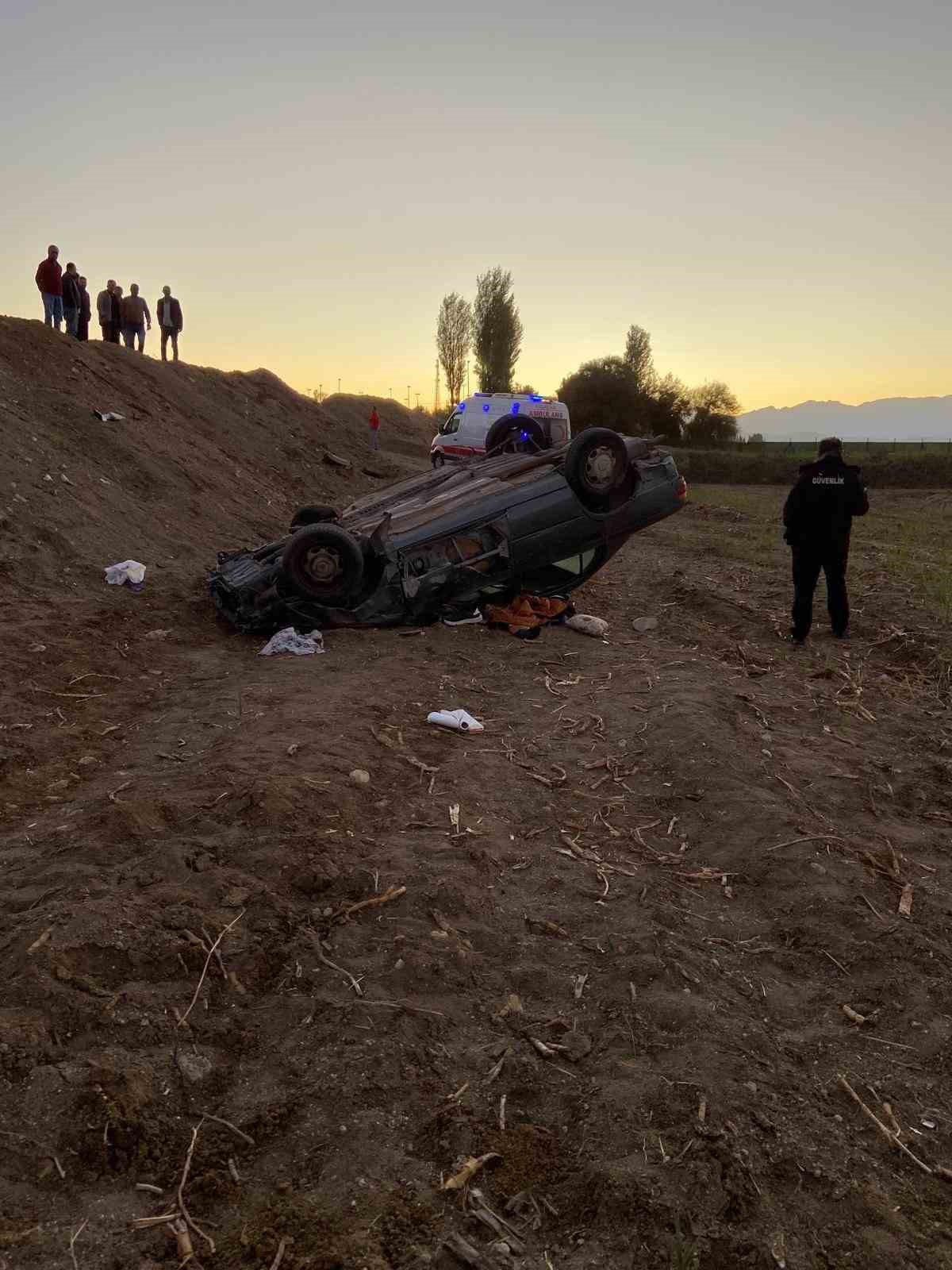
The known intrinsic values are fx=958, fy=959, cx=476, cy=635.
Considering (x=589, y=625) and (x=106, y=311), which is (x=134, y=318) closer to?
(x=106, y=311)

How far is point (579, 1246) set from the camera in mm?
2443

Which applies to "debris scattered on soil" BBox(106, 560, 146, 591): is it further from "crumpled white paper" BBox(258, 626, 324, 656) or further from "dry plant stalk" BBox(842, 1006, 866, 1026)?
"dry plant stalk" BBox(842, 1006, 866, 1026)

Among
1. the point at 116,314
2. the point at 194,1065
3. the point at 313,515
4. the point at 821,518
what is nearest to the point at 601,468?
the point at 821,518

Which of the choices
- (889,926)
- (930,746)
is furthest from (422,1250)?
(930,746)

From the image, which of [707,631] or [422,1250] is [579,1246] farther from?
[707,631]

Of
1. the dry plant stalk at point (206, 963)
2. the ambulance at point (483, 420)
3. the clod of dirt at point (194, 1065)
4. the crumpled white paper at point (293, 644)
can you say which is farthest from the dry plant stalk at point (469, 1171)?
the ambulance at point (483, 420)

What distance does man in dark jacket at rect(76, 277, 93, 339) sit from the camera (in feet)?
57.5

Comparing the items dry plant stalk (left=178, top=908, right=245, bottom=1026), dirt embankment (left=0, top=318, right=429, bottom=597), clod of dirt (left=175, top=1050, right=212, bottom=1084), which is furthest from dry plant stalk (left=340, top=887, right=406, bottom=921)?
dirt embankment (left=0, top=318, right=429, bottom=597)

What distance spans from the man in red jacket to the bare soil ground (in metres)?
10.7

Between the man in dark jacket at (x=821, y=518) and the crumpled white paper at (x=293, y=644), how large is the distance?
14.7ft

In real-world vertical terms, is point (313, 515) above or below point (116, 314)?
below

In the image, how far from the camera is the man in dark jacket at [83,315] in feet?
57.5

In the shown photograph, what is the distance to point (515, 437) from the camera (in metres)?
11.1

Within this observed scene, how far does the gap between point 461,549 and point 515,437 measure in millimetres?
3226
